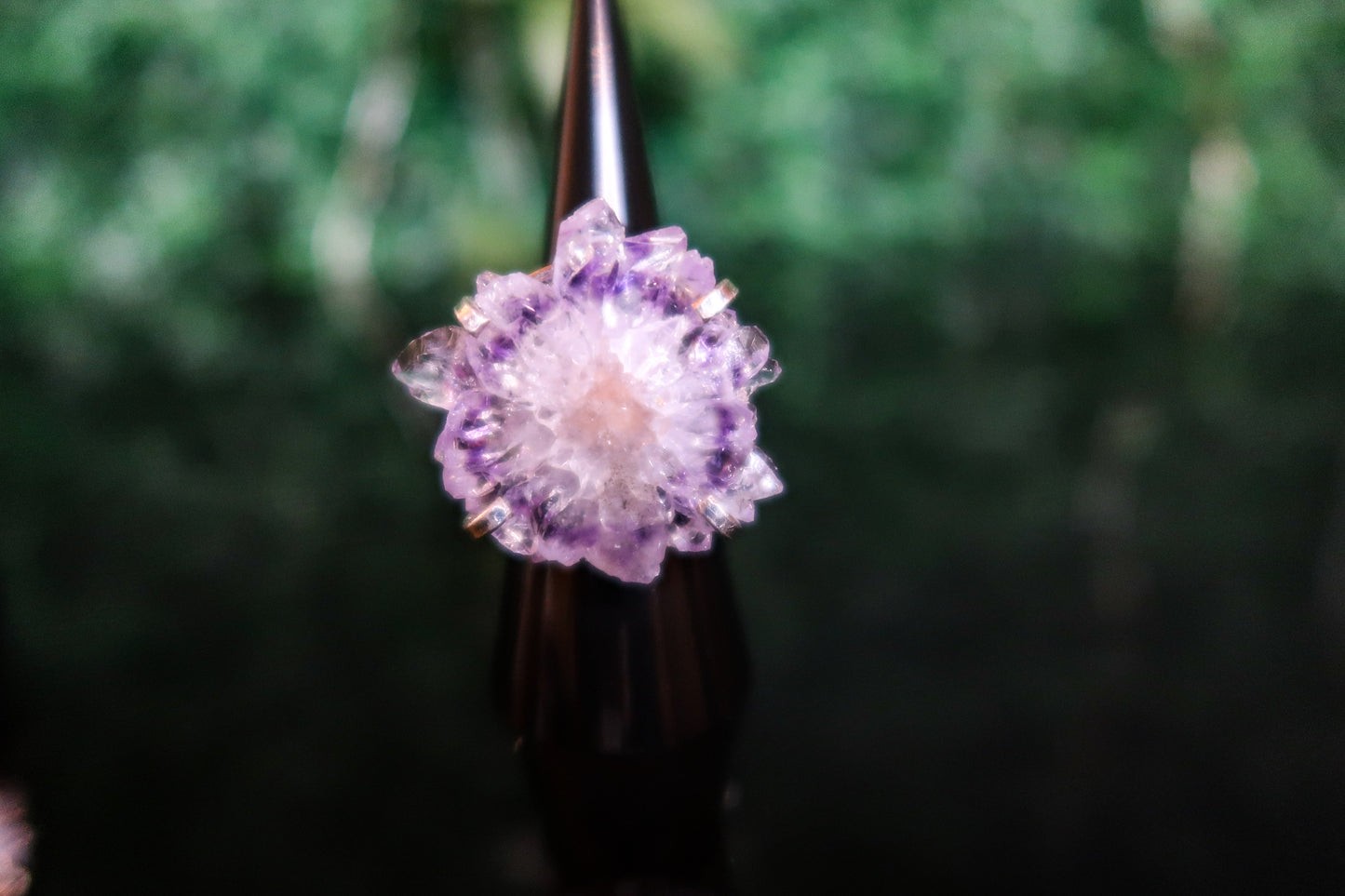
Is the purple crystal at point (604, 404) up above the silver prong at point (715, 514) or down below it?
above

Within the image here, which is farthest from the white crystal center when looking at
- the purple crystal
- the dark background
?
the dark background

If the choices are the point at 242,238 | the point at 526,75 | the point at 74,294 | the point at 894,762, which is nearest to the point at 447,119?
→ the point at 526,75

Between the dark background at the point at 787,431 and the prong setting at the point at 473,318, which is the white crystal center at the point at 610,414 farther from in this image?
the dark background at the point at 787,431

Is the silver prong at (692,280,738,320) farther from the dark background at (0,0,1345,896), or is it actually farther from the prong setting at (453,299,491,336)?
the dark background at (0,0,1345,896)

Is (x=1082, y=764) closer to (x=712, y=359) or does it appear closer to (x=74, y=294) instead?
(x=712, y=359)

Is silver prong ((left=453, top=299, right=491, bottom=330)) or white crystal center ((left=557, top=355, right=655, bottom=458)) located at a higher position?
silver prong ((left=453, top=299, right=491, bottom=330))

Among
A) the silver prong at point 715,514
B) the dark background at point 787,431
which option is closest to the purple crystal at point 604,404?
the silver prong at point 715,514
